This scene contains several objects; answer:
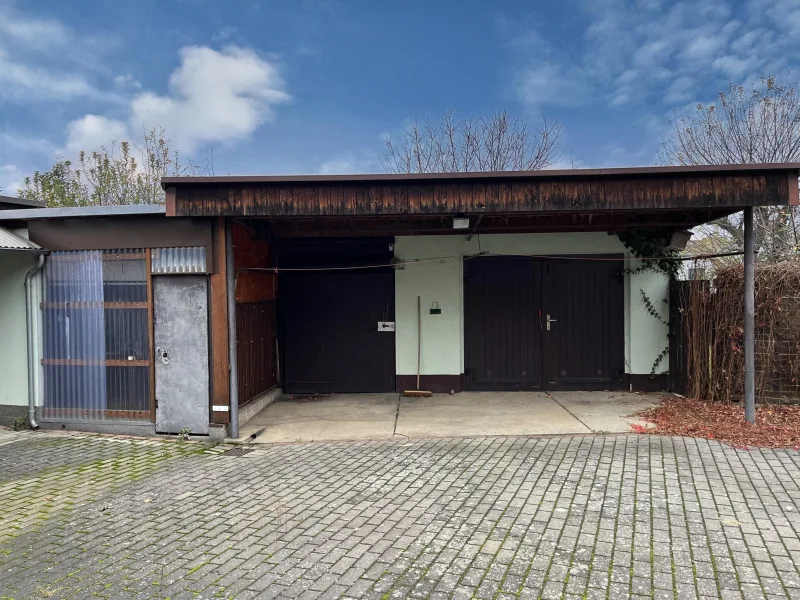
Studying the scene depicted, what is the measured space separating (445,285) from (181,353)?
3856 millimetres

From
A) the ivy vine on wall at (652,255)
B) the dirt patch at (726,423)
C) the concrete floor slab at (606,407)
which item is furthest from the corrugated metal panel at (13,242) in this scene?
the ivy vine on wall at (652,255)

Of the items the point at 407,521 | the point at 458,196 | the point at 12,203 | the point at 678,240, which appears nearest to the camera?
the point at 407,521

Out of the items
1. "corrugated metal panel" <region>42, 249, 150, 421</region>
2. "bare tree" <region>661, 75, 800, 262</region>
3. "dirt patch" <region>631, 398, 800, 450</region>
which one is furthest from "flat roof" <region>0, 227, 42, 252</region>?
"bare tree" <region>661, 75, 800, 262</region>

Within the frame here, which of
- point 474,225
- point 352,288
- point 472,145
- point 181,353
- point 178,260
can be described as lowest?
point 181,353

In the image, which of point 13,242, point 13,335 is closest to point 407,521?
point 13,242

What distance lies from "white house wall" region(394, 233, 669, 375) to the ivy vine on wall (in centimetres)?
15

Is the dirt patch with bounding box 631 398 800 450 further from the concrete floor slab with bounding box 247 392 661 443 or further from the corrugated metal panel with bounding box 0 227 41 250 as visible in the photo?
the corrugated metal panel with bounding box 0 227 41 250

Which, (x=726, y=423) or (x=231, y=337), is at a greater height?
(x=231, y=337)

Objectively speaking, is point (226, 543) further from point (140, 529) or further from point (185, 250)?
point (185, 250)

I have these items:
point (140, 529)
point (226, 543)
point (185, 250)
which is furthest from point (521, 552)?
point (185, 250)

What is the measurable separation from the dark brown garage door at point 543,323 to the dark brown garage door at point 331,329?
1.46m

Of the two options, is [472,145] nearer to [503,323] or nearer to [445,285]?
[445,285]

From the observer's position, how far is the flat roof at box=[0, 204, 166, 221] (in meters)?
5.47

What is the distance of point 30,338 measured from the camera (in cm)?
600
